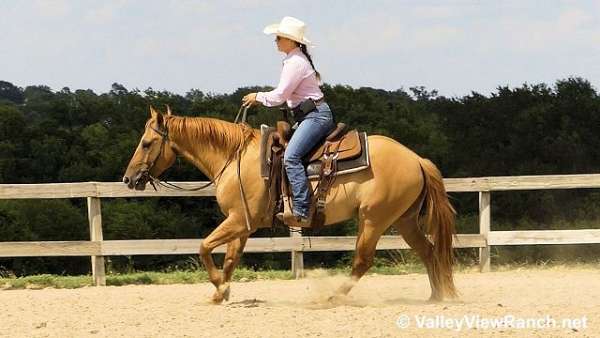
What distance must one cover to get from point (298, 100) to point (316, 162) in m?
0.59

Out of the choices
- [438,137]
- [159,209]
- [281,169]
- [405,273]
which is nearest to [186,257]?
[159,209]

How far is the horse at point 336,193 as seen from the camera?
8180mm

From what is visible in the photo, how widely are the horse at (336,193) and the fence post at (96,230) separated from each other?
2566 millimetres

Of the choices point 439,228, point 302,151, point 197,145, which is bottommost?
point 439,228

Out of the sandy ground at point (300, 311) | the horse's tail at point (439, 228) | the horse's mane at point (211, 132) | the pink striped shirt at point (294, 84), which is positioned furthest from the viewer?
the horse's mane at point (211, 132)

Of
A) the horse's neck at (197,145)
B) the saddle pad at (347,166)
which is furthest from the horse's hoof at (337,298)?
the horse's neck at (197,145)

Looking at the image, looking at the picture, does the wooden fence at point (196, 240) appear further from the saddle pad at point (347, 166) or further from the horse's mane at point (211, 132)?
the saddle pad at point (347, 166)

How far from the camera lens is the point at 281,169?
819 centimetres

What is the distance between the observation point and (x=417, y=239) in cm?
864

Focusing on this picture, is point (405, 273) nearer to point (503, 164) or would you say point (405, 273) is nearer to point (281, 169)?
point (281, 169)

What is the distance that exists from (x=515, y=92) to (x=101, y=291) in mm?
18586

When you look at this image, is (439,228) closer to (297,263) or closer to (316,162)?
(316,162)

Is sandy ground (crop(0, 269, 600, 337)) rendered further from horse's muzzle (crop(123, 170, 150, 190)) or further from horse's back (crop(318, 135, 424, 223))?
horse's muzzle (crop(123, 170, 150, 190))

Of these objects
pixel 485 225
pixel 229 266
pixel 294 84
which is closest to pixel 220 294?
pixel 229 266
